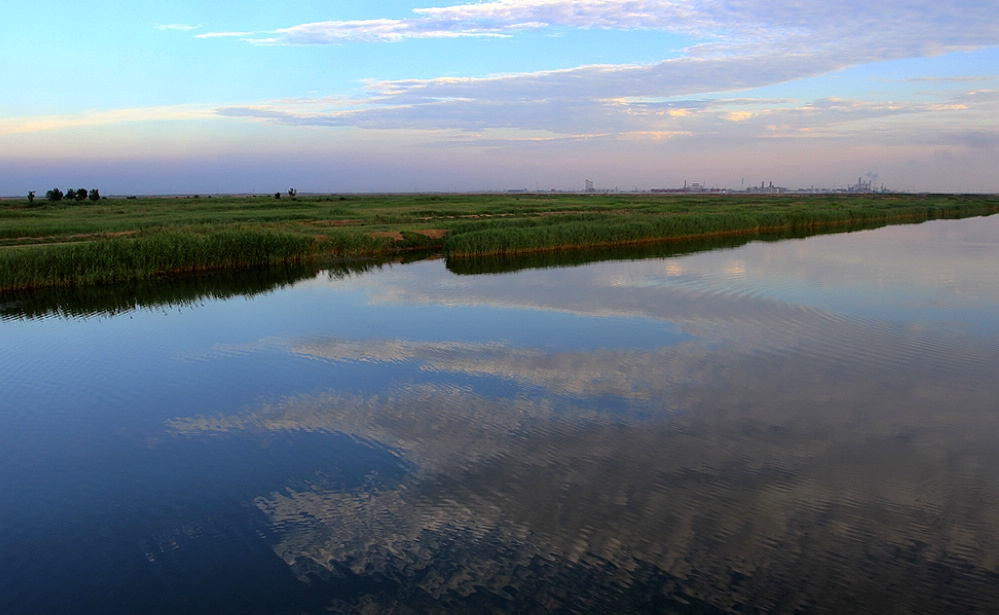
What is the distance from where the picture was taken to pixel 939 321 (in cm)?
1120

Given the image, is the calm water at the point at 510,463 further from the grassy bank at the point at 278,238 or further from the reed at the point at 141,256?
the grassy bank at the point at 278,238

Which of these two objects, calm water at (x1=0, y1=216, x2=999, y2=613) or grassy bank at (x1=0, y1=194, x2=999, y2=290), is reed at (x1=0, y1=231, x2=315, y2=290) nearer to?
grassy bank at (x1=0, y1=194, x2=999, y2=290)

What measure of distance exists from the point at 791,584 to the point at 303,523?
11.1 feet

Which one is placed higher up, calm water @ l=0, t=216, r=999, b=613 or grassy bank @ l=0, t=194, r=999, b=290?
grassy bank @ l=0, t=194, r=999, b=290

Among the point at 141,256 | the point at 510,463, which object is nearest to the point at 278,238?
the point at 141,256

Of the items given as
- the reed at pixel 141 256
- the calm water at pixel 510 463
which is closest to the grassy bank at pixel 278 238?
the reed at pixel 141 256

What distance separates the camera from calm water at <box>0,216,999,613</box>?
429 centimetres

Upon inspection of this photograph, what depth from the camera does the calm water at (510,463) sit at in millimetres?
4293

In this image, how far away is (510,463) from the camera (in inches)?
234

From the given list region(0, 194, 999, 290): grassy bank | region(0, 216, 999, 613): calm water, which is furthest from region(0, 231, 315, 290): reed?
region(0, 216, 999, 613): calm water

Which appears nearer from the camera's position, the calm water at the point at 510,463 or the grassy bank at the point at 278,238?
the calm water at the point at 510,463

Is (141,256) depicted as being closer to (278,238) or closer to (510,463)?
(278,238)

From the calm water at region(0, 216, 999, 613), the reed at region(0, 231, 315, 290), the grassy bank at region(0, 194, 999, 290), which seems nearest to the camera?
the calm water at region(0, 216, 999, 613)

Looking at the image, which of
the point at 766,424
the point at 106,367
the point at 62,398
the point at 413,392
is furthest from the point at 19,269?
the point at 766,424
